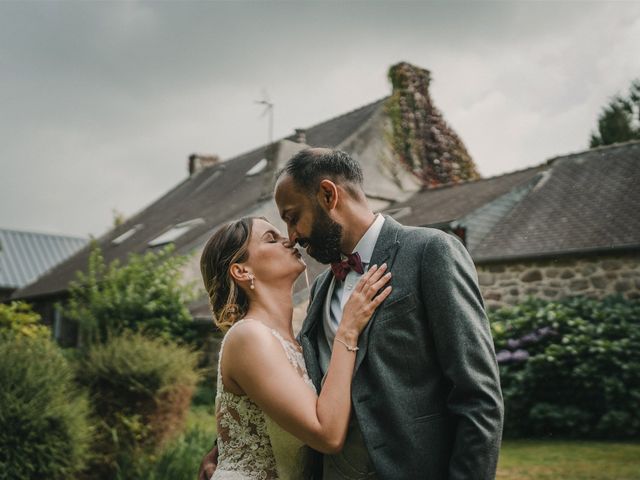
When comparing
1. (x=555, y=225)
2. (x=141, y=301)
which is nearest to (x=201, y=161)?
(x=141, y=301)

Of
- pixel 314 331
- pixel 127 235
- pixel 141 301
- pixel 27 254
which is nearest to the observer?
pixel 314 331

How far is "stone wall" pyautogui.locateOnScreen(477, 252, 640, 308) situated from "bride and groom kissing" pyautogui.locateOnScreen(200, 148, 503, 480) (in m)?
9.13

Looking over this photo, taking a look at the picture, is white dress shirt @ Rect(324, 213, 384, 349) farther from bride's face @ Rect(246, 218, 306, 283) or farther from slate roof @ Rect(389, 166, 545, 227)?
slate roof @ Rect(389, 166, 545, 227)

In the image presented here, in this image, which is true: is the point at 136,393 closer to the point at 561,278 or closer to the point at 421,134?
the point at 561,278

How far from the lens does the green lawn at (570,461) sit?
7.01m

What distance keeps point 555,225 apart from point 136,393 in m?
8.05

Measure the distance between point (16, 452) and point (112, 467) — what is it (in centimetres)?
148

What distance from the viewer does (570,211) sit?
1250 cm

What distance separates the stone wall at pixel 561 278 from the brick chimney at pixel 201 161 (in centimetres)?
1649

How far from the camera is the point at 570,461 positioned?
7.63 meters

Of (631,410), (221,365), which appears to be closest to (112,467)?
(221,365)

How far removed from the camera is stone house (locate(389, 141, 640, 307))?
11031 millimetres

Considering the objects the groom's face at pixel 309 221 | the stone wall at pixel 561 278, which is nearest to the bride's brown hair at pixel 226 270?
the groom's face at pixel 309 221

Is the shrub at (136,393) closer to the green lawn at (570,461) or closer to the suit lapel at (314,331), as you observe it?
the green lawn at (570,461)
